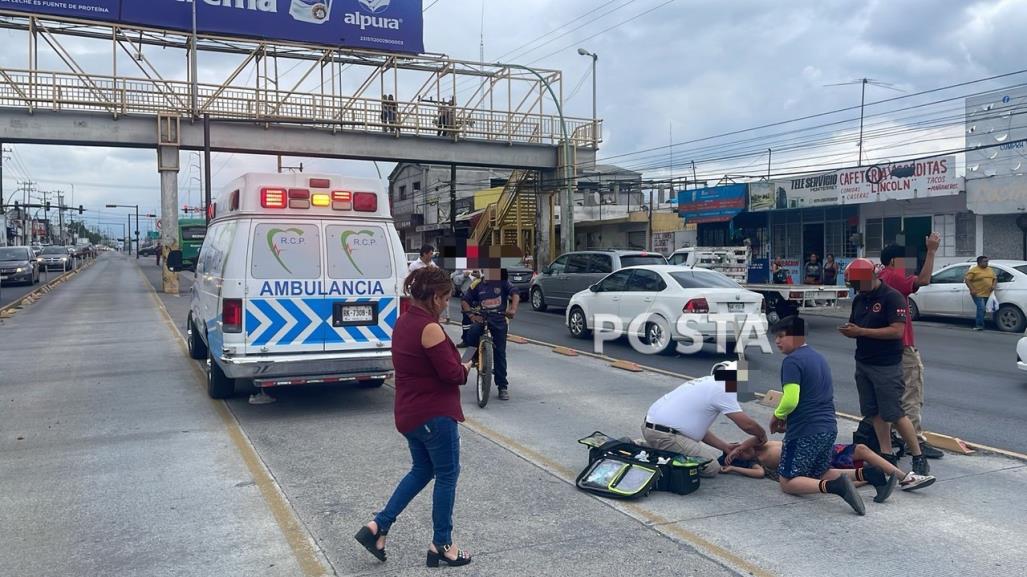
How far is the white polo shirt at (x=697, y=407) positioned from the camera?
5.87m

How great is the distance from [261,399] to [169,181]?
21341 millimetres

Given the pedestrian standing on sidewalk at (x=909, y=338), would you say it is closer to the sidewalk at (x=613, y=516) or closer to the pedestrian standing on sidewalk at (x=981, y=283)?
the sidewalk at (x=613, y=516)

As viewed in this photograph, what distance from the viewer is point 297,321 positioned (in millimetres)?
8383

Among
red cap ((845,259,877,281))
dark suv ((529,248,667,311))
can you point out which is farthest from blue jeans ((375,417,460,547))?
dark suv ((529,248,667,311))

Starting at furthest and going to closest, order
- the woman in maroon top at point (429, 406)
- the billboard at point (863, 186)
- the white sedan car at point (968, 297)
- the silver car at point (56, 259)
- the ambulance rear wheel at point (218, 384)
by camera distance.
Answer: the silver car at point (56, 259) → the billboard at point (863, 186) → the white sedan car at point (968, 297) → the ambulance rear wheel at point (218, 384) → the woman in maroon top at point (429, 406)

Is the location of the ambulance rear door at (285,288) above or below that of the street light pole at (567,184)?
below

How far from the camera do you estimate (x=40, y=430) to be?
7.91 m

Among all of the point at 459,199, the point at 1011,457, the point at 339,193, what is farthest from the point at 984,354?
the point at 459,199

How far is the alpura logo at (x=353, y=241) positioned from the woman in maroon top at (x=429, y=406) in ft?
14.4

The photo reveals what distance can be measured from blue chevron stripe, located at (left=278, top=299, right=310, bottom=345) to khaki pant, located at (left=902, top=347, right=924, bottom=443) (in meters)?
5.56

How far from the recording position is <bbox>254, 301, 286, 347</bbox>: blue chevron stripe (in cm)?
823

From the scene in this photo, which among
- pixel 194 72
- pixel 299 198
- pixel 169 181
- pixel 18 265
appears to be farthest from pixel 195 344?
pixel 18 265

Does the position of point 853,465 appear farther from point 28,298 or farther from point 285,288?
point 28,298

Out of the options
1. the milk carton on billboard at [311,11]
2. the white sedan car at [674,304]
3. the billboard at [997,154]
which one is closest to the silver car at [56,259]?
the milk carton on billboard at [311,11]
